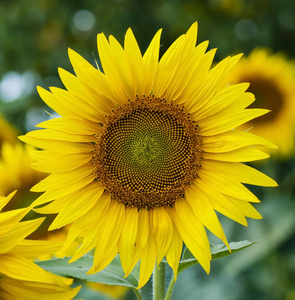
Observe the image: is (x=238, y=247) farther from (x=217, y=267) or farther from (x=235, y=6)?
(x=235, y=6)

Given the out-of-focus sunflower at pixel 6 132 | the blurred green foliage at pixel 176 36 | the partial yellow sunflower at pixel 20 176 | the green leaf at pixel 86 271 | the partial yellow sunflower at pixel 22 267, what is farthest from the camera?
the blurred green foliage at pixel 176 36

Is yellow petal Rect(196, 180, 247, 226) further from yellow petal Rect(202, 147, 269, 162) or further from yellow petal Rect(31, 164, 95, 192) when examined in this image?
yellow petal Rect(31, 164, 95, 192)

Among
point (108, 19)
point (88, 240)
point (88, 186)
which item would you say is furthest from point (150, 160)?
point (108, 19)

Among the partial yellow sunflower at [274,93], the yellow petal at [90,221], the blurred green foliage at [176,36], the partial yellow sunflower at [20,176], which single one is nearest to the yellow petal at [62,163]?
the yellow petal at [90,221]

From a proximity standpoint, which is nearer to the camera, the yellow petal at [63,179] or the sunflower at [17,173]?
the yellow petal at [63,179]

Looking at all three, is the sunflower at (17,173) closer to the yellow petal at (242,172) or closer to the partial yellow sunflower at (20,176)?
the partial yellow sunflower at (20,176)

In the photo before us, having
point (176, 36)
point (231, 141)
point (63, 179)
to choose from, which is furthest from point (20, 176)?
point (176, 36)
